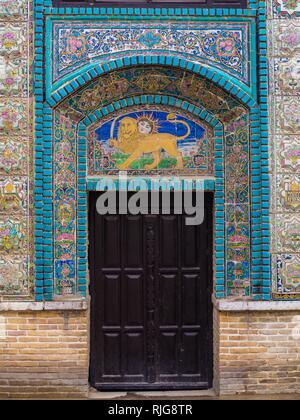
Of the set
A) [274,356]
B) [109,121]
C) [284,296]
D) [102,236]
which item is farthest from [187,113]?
[274,356]

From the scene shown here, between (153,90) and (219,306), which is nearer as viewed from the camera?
(219,306)

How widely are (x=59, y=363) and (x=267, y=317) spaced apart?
2.45 meters

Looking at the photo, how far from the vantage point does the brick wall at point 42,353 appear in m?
6.21

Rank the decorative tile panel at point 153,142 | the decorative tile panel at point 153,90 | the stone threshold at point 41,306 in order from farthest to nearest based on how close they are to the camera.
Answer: the decorative tile panel at point 153,142 → the decorative tile panel at point 153,90 → the stone threshold at point 41,306

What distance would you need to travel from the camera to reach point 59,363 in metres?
6.26

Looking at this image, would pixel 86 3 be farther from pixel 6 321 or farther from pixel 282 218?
pixel 6 321

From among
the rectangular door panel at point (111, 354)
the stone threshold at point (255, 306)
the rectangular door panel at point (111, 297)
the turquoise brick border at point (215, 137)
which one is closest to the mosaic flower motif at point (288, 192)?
the turquoise brick border at point (215, 137)

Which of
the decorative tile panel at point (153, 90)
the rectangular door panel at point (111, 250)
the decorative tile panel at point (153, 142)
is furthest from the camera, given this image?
the rectangular door panel at point (111, 250)

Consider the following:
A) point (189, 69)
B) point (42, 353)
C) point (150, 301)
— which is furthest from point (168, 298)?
point (189, 69)

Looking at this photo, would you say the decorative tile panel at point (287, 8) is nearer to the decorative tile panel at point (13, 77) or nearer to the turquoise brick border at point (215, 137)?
the turquoise brick border at point (215, 137)

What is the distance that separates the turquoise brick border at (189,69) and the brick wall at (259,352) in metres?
0.34

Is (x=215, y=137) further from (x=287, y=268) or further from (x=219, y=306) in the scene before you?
(x=219, y=306)

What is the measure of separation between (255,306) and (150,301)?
4.16ft

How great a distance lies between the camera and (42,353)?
623 centimetres
